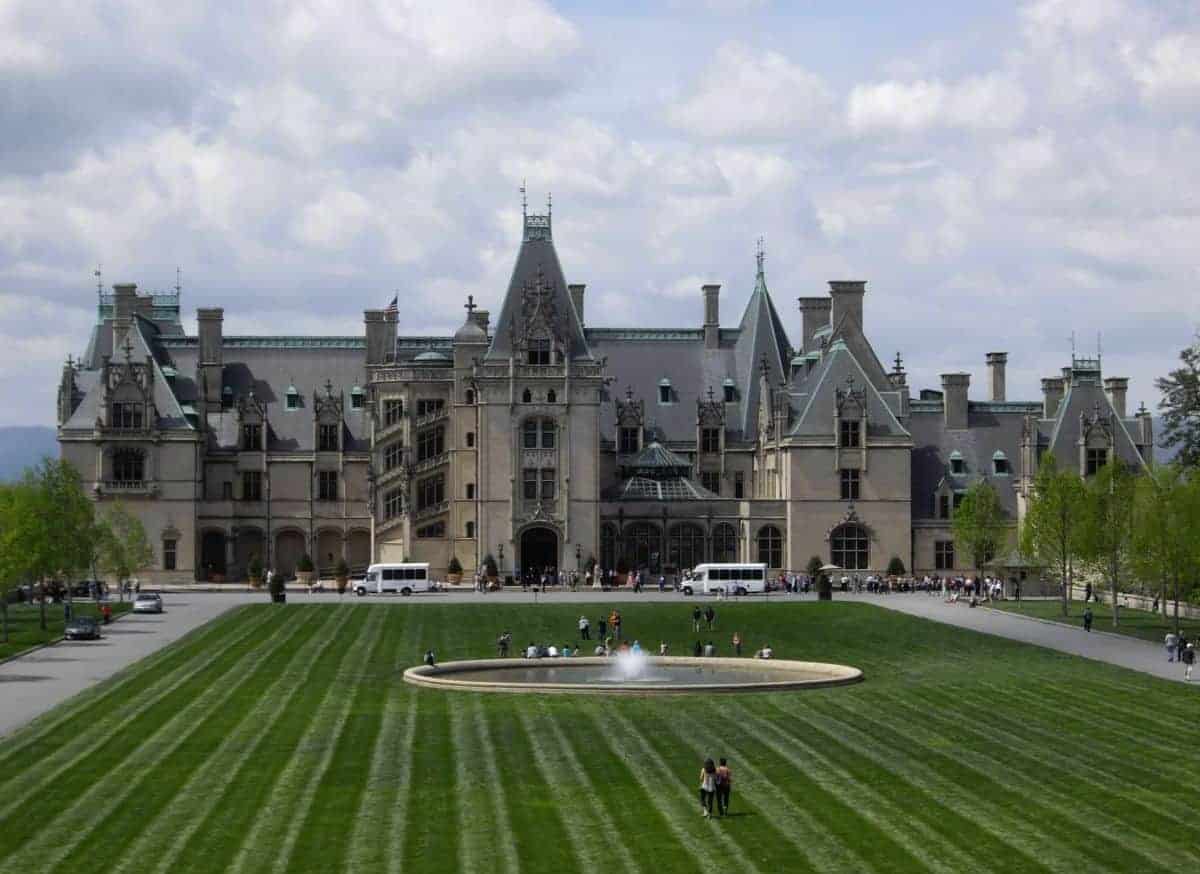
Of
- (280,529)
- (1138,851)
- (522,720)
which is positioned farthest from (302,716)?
(280,529)

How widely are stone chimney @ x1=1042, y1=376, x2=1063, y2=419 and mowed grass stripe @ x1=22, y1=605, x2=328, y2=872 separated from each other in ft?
230

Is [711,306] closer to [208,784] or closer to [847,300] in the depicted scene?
[847,300]

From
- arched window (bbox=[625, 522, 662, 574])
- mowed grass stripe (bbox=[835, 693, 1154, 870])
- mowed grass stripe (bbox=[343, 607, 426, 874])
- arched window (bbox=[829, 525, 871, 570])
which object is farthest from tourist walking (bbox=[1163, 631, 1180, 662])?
arched window (bbox=[625, 522, 662, 574])

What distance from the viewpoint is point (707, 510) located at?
4958 inches

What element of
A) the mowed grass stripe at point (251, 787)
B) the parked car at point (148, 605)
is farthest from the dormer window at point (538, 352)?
the mowed grass stripe at point (251, 787)

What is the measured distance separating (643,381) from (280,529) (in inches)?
911

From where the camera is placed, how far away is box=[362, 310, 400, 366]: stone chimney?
449 feet

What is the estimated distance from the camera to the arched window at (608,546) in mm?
125688

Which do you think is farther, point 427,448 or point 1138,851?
point 427,448

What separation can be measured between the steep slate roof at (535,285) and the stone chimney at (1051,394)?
26.9 metres

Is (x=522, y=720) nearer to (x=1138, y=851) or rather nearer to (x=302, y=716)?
(x=302, y=716)

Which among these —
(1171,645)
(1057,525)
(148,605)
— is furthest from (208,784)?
(1057,525)

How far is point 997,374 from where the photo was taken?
139 metres

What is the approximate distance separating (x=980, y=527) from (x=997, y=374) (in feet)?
82.8
